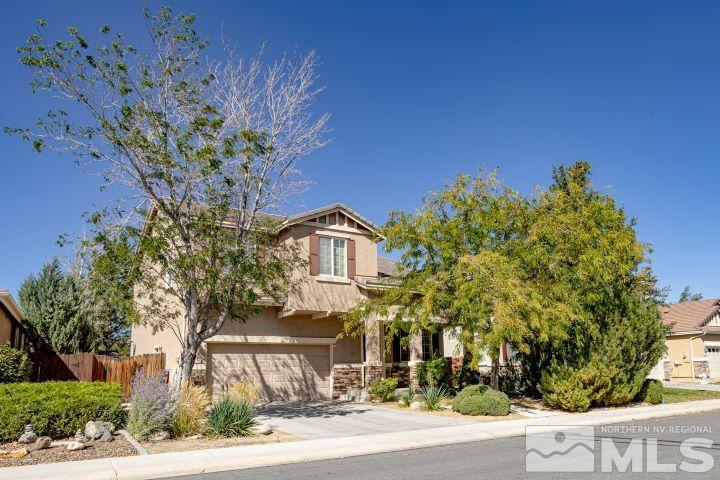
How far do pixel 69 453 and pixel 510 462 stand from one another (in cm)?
854

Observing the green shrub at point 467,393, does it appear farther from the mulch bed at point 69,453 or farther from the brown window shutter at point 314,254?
the mulch bed at point 69,453

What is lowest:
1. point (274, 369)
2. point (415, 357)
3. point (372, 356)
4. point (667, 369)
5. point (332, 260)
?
point (667, 369)

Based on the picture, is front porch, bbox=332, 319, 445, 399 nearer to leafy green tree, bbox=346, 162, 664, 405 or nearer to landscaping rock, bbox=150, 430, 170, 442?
leafy green tree, bbox=346, 162, 664, 405

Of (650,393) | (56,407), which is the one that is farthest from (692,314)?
(56,407)

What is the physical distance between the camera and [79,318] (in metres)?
28.3

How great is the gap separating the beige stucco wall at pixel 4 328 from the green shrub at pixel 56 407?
28.4 feet

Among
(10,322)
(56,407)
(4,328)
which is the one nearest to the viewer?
(56,407)

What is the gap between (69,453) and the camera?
1134 centimetres

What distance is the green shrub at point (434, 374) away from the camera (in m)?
22.7

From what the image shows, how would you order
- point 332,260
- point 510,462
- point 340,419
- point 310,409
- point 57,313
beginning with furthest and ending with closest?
point 57,313 → point 332,260 → point 310,409 → point 340,419 → point 510,462

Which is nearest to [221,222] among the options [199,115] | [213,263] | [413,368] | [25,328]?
[213,263]

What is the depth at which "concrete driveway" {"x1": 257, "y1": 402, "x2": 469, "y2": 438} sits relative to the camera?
48.0ft

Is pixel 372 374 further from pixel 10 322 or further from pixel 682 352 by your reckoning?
pixel 682 352

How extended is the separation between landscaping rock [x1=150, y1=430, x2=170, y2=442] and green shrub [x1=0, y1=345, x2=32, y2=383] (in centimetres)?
554
